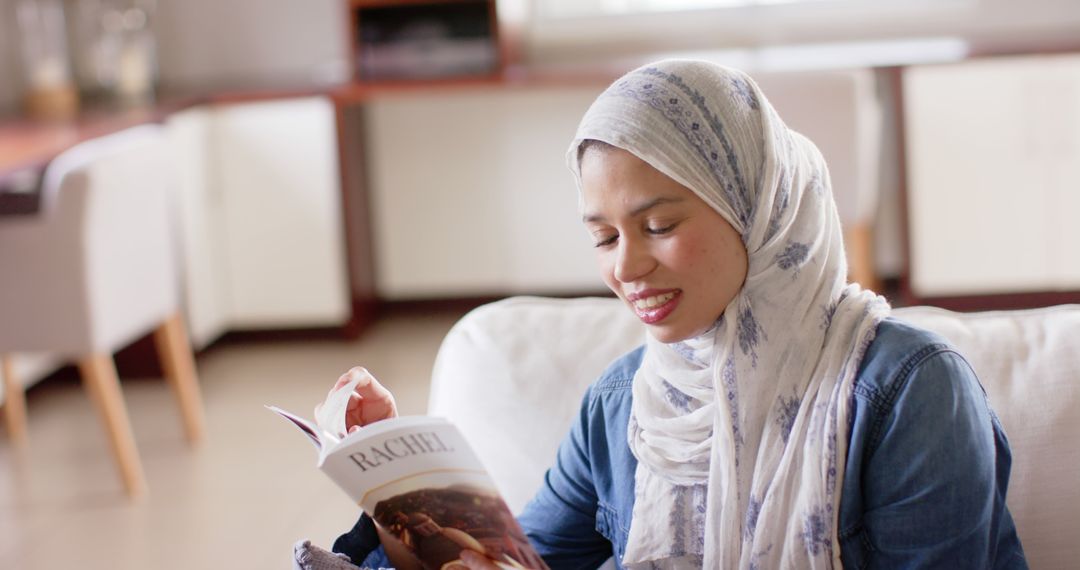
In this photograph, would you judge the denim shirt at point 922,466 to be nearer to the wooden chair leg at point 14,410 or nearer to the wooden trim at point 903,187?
the wooden chair leg at point 14,410

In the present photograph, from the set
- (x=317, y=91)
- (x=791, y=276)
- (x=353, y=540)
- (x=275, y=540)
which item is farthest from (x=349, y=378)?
(x=317, y=91)

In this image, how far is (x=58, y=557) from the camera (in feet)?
9.71

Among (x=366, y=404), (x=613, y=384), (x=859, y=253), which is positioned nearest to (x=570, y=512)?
(x=613, y=384)

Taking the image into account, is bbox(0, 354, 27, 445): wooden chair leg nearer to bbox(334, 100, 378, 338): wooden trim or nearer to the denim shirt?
bbox(334, 100, 378, 338): wooden trim

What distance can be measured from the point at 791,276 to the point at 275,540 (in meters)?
1.99

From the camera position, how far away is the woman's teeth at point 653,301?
1.23 m

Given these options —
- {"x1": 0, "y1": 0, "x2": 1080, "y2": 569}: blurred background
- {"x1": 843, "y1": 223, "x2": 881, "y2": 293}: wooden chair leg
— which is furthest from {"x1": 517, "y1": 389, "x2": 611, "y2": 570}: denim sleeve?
{"x1": 843, "y1": 223, "x2": 881, "y2": 293}: wooden chair leg

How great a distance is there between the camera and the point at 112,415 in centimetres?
331

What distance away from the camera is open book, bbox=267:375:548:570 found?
45.6 inches

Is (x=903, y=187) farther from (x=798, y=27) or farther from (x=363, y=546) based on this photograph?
(x=363, y=546)

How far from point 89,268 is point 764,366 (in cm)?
236

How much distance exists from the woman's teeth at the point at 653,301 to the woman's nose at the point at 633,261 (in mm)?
25

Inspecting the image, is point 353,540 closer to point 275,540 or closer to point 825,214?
point 825,214

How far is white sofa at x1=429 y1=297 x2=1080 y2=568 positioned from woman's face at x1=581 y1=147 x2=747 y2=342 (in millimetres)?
369
